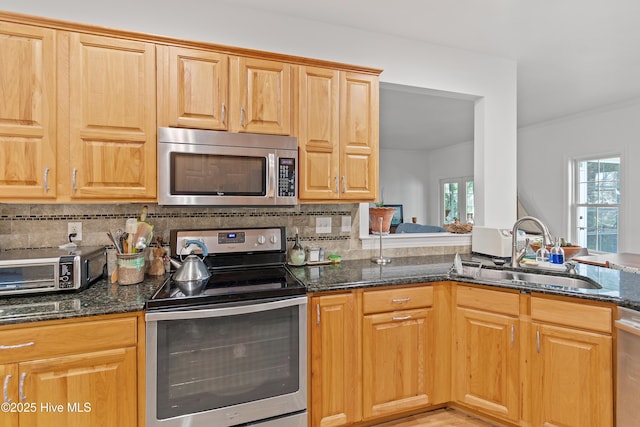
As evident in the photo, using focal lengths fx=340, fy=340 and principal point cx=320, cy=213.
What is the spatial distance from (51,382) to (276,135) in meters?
1.56

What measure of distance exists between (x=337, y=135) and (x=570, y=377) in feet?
5.90

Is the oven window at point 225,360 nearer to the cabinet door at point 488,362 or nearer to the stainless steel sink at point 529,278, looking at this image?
the cabinet door at point 488,362

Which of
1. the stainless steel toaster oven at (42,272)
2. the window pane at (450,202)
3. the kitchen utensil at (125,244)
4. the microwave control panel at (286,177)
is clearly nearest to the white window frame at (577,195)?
the window pane at (450,202)

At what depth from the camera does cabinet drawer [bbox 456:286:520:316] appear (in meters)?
1.85

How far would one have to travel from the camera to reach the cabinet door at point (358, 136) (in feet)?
7.27

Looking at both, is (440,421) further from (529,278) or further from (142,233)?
(142,233)

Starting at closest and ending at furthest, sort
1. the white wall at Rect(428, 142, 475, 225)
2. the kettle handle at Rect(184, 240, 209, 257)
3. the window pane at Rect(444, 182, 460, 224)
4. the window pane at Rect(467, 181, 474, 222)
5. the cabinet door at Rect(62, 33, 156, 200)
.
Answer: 1. the cabinet door at Rect(62, 33, 156, 200)
2. the kettle handle at Rect(184, 240, 209, 257)
3. the window pane at Rect(467, 181, 474, 222)
4. the white wall at Rect(428, 142, 475, 225)
5. the window pane at Rect(444, 182, 460, 224)

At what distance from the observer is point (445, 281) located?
2.05 metres

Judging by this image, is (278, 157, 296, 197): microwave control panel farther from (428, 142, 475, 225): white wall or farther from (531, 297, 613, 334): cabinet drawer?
(428, 142, 475, 225): white wall

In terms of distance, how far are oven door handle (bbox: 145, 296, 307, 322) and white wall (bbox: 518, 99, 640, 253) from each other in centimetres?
490

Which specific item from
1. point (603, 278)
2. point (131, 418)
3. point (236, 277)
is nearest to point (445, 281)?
point (603, 278)

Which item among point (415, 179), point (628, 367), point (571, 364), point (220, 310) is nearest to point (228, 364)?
point (220, 310)

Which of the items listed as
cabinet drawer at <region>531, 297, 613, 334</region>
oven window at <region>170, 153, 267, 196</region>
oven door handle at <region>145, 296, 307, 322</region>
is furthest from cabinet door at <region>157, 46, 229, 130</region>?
cabinet drawer at <region>531, 297, 613, 334</region>

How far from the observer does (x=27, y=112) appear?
5.37 feet
